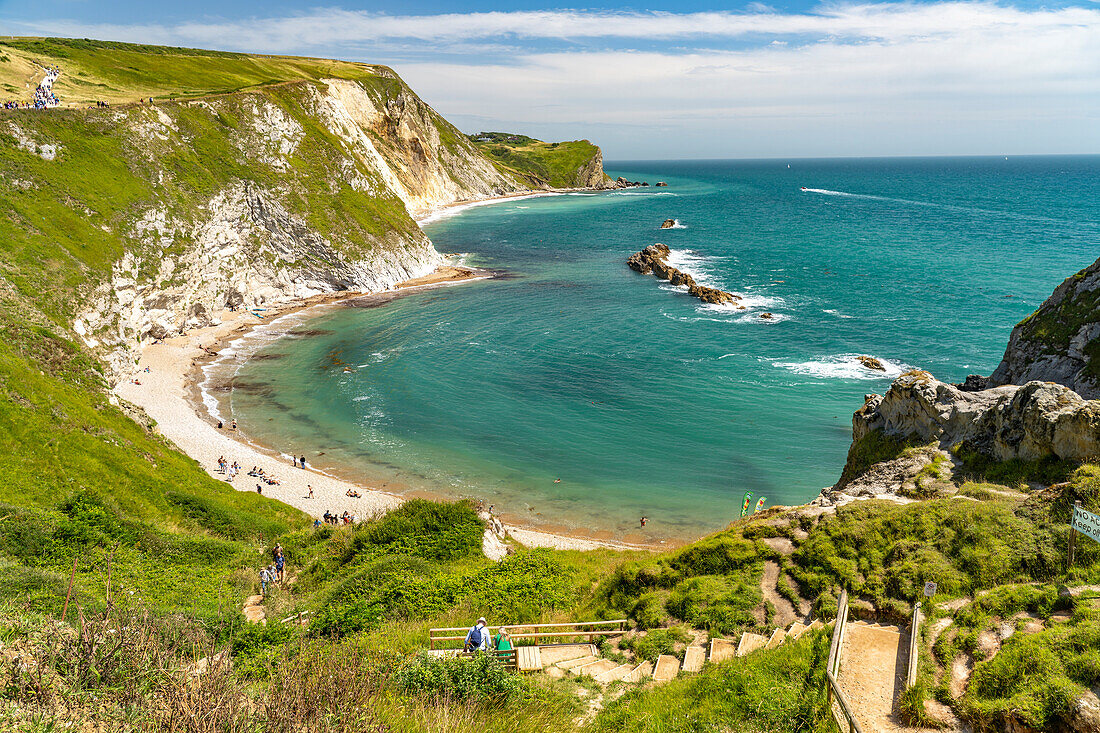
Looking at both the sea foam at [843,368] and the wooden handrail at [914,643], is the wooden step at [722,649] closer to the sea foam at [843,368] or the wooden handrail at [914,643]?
the wooden handrail at [914,643]

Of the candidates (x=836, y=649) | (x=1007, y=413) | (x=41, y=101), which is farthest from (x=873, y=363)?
(x=41, y=101)

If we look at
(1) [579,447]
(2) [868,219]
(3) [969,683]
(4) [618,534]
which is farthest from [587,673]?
(2) [868,219]

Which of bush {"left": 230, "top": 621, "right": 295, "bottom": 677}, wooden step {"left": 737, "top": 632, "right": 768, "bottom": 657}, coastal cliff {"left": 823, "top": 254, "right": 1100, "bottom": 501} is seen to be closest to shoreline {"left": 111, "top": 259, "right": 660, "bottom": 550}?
coastal cliff {"left": 823, "top": 254, "right": 1100, "bottom": 501}

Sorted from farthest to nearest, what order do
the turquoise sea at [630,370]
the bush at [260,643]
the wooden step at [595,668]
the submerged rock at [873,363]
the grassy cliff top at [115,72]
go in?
the grassy cliff top at [115,72]
the submerged rock at [873,363]
the turquoise sea at [630,370]
the wooden step at [595,668]
the bush at [260,643]

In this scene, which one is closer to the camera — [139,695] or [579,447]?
[139,695]

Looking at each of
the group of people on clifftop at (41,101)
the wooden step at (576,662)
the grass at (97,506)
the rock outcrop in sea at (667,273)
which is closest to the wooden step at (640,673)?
the wooden step at (576,662)

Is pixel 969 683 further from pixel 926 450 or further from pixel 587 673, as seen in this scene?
pixel 926 450

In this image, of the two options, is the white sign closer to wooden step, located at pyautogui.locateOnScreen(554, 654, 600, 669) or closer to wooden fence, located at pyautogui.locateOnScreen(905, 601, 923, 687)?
wooden fence, located at pyautogui.locateOnScreen(905, 601, 923, 687)
